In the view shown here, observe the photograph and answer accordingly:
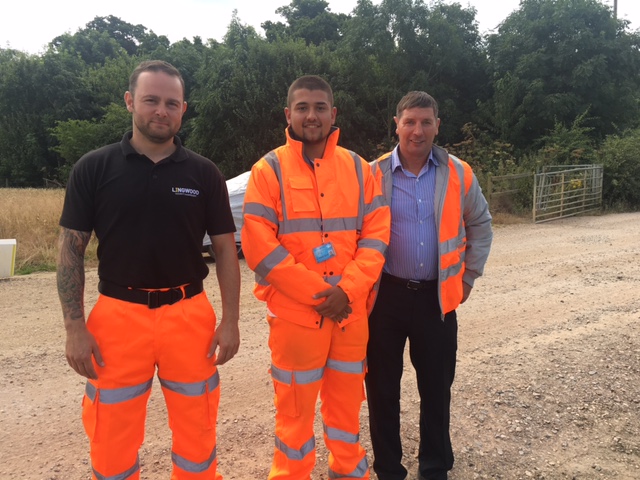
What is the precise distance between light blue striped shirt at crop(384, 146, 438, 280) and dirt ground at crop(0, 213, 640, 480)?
1.27m

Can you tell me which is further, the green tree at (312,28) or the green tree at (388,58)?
the green tree at (312,28)

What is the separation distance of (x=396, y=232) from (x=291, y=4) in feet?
134

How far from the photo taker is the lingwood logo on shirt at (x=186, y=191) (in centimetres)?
235

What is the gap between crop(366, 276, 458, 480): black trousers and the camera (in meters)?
2.90

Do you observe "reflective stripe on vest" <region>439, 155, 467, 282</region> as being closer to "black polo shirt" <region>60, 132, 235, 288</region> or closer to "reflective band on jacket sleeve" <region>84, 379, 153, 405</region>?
"black polo shirt" <region>60, 132, 235, 288</region>

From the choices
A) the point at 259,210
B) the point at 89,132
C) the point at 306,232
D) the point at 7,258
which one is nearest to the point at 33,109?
the point at 89,132

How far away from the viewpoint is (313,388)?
104 inches

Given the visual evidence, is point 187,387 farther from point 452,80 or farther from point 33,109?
point 33,109

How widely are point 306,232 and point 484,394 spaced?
2.42 metres

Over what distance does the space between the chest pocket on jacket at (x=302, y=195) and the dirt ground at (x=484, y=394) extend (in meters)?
1.65

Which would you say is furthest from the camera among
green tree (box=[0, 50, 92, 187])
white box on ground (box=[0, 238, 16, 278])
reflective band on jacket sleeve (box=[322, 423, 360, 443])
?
green tree (box=[0, 50, 92, 187])

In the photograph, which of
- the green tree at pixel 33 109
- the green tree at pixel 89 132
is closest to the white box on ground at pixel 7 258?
the green tree at pixel 89 132

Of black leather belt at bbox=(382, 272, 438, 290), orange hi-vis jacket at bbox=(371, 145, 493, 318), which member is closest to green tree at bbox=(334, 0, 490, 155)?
orange hi-vis jacket at bbox=(371, 145, 493, 318)

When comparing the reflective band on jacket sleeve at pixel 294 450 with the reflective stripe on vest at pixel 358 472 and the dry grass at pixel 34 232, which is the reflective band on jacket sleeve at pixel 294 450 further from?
the dry grass at pixel 34 232
